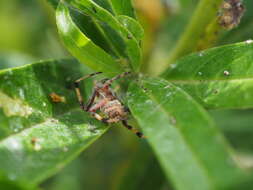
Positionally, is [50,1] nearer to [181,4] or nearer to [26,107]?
[26,107]

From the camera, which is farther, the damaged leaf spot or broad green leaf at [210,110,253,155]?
broad green leaf at [210,110,253,155]

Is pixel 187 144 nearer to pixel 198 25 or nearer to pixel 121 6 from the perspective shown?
pixel 121 6

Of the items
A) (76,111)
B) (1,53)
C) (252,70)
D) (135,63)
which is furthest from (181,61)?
(1,53)

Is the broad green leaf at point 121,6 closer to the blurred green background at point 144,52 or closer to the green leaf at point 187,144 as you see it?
the green leaf at point 187,144

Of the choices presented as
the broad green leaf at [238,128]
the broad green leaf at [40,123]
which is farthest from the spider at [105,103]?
the broad green leaf at [238,128]

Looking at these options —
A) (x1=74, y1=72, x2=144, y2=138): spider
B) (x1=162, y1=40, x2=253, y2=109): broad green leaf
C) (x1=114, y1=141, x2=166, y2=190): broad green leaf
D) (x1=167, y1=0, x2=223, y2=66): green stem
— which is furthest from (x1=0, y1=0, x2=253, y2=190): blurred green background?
(x1=162, y1=40, x2=253, y2=109): broad green leaf

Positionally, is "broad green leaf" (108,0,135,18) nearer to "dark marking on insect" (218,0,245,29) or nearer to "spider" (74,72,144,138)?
"spider" (74,72,144,138)

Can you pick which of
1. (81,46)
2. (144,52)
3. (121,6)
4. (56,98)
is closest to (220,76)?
(121,6)
